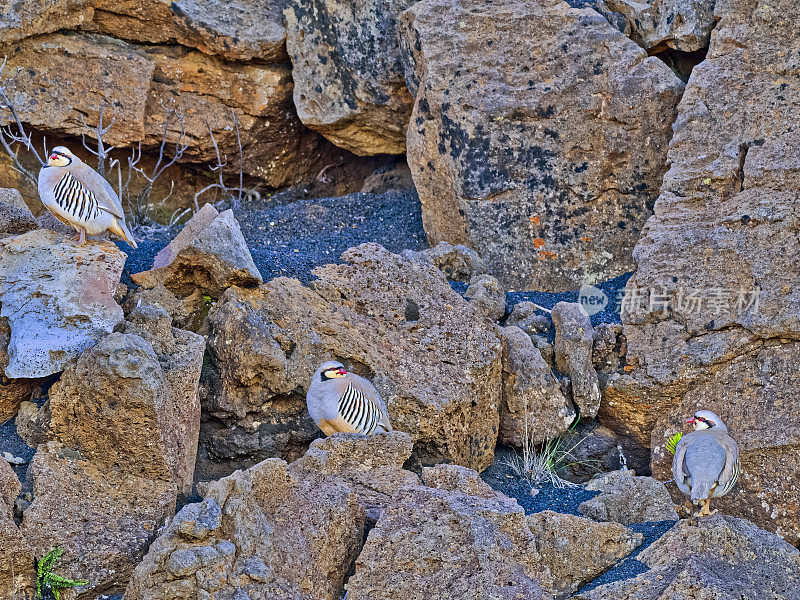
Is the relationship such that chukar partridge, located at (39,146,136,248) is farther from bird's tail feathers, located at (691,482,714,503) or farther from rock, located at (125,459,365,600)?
bird's tail feathers, located at (691,482,714,503)

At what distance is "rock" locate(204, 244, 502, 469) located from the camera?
7234 mm

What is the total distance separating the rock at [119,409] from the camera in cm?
608

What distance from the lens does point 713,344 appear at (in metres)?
8.05

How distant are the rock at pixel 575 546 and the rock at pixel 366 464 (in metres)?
0.85

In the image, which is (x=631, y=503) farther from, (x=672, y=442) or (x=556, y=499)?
(x=672, y=442)

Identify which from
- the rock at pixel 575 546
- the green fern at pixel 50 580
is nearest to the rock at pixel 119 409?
the green fern at pixel 50 580

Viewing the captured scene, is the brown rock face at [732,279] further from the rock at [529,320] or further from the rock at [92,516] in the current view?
the rock at [92,516]

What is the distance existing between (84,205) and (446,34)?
14.0ft

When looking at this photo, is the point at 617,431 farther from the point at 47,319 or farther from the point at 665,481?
the point at 47,319

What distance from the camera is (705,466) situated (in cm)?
597

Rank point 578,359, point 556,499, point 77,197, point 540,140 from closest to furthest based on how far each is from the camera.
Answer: point 77,197
point 556,499
point 578,359
point 540,140

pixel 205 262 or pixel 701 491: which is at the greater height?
pixel 205 262

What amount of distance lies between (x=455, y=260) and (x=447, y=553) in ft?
13.2

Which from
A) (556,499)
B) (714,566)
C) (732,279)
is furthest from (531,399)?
(714,566)
